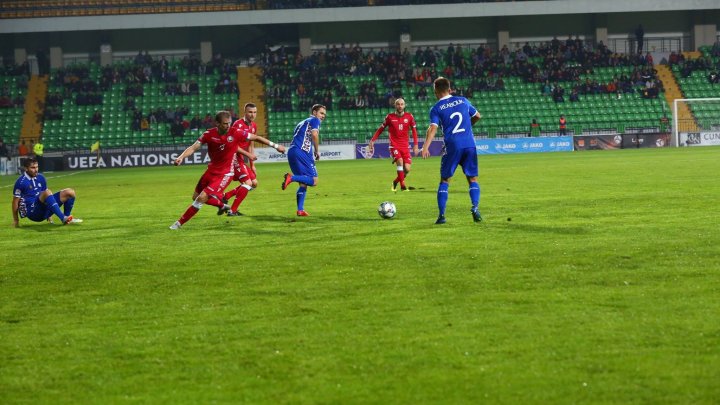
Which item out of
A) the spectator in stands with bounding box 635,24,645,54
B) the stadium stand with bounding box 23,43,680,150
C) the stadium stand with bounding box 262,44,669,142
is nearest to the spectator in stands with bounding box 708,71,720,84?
the stadium stand with bounding box 23,43,680,150

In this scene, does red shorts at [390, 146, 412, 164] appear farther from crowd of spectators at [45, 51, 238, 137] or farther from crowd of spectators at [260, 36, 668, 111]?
crowd of spectators at [260, 36, 668, 111]

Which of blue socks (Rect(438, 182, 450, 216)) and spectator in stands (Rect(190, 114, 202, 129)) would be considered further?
spectator in stands (Rect(190, 114, 202, 129))

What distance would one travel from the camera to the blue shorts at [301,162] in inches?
730

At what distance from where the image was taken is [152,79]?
6412cm

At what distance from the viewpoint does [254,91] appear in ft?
211

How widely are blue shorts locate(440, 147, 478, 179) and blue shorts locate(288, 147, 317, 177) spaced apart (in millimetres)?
4181

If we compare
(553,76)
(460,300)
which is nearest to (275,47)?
(553,76)

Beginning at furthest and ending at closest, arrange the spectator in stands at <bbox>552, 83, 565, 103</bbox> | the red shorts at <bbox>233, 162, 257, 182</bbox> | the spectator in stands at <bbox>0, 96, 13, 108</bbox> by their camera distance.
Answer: the spectator in stands at <bbox>552, 83, 565, 103</bbox> → the spectator in stands at <bbox>0, 96, 13, 108</bbox> → the red shorts at <bbox>233, 162, 257, 182</bbox>

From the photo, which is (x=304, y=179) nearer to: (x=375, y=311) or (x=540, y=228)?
(x=540, y=228)

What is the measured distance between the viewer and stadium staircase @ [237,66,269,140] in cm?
6156

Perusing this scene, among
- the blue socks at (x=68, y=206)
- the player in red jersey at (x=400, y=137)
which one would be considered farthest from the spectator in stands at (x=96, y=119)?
the blue socks at (x=68, y=206)

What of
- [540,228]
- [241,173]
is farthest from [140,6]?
[540,228]

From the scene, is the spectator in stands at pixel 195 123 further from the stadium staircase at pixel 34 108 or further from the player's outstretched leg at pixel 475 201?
the player's outstretched leg at pixel 475 201

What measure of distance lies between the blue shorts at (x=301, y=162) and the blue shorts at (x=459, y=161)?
13.7 ft
